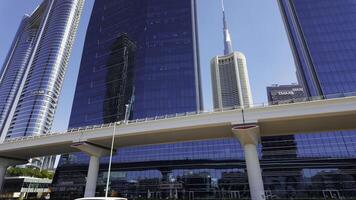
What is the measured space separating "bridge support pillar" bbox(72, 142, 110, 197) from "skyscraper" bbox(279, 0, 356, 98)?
7158 cm

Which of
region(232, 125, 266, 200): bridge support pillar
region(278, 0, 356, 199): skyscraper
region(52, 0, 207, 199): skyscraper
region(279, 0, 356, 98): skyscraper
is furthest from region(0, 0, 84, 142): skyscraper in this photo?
region(232, 125, 266, 200): bridge support pillar

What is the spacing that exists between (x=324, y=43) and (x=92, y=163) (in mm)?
86154

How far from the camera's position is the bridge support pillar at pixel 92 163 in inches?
1642

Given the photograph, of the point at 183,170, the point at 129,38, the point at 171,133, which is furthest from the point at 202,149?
the point at 129,38

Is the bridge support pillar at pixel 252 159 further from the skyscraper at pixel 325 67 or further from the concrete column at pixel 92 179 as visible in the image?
the skyscraper at pixel 325 67

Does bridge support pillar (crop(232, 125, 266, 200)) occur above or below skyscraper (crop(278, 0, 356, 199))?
below

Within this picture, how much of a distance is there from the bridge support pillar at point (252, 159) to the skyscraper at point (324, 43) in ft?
197

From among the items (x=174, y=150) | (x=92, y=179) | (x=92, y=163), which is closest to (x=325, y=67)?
(x=174, y=150)

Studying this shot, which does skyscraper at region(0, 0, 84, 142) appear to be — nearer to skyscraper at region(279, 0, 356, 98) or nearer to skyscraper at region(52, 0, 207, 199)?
skyscraper at region(52, 0, 207, 199)

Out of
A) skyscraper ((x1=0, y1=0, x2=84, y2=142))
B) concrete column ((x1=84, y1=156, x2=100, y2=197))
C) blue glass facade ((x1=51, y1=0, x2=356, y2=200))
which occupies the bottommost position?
concrete column ((x1=84, y1=156, x2=100, y2=197))

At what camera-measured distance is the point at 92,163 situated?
146ft

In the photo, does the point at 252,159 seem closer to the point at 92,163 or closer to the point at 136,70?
the point at 92,163

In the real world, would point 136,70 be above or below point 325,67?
above

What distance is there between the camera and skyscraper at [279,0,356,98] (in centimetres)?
8331
